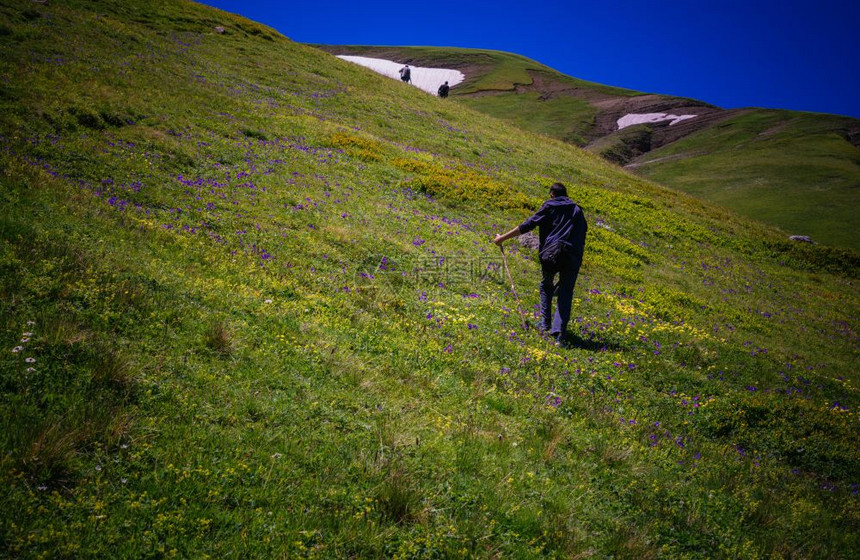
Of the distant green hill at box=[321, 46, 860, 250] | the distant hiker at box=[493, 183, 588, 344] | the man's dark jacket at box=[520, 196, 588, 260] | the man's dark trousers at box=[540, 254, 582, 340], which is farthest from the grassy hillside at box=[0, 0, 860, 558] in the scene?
the distant green hill at box=[321, 46, 860, 250]

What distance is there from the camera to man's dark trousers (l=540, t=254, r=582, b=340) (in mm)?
9961

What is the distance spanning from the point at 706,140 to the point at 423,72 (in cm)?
7455

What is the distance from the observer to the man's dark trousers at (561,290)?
996cm

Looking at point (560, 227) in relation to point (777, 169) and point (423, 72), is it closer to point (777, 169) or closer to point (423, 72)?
point (777, 169)

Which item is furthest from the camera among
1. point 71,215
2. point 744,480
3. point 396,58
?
point 396,58

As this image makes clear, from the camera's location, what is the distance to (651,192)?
38.2 m

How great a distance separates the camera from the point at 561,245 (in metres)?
9.88

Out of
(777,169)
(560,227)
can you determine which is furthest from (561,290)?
(777,169)

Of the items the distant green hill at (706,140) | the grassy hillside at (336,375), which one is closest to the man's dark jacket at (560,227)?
the grassy hillside at (336,375)

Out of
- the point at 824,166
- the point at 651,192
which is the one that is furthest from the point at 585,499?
the point at 824,166

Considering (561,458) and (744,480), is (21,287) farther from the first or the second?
(744,480)

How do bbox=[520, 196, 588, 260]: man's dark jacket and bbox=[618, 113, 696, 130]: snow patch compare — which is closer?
bbox=[520, 196, 588, 260]: man's dark jacket

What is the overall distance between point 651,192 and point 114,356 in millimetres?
42124

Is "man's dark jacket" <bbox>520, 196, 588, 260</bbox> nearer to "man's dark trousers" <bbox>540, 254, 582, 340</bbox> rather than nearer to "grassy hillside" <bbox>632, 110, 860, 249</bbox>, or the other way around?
"man's dark trousers" <bbox>540, 254, 582, 340</bbox>
